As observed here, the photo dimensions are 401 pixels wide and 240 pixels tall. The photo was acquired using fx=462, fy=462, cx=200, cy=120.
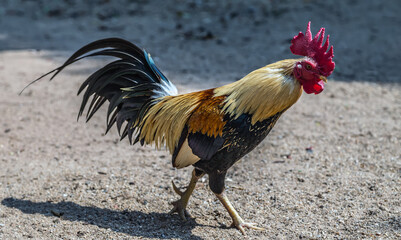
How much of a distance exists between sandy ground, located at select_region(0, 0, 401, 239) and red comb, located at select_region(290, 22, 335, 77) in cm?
143

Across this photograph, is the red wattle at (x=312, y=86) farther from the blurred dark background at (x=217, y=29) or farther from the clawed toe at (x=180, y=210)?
the blurred dark background at (x=217, y=29)

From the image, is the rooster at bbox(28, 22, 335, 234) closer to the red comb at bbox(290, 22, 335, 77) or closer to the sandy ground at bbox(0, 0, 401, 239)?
the red comb at bbox(290, 22, 335, 77)

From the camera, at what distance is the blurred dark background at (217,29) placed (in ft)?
27.2

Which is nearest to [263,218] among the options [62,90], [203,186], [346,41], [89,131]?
[203,186]

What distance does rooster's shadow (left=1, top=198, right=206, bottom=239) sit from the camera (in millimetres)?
3936

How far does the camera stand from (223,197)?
395cm

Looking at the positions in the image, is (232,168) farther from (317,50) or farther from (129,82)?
(317,50)

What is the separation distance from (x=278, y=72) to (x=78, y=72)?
5.09 m

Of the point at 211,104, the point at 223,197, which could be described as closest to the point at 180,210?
the point at 223,197

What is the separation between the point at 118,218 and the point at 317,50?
224 cm

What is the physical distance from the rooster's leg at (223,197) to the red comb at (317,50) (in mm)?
1179

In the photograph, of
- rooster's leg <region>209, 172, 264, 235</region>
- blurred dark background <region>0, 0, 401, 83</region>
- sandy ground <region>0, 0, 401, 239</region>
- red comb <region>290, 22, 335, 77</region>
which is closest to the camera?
red comb <region>290, 22, 335, 77</region>

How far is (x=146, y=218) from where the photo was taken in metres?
4.17

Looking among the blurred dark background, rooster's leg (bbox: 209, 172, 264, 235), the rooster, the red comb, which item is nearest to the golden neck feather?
the rooster
